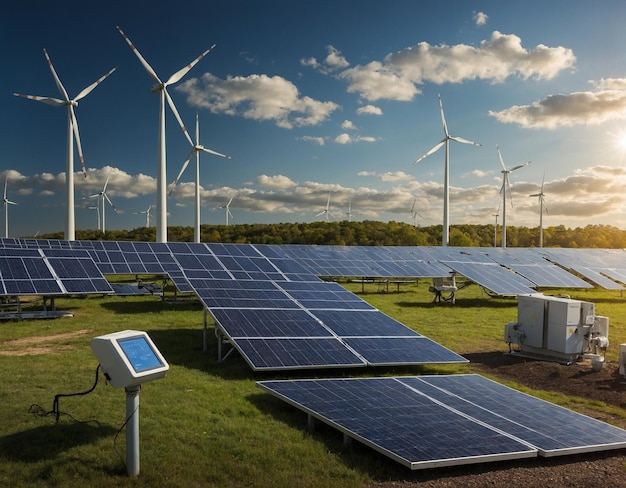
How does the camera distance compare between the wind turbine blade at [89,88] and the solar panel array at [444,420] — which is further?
the wind turbine blade at [89,88]

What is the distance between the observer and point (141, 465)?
9.55 metres

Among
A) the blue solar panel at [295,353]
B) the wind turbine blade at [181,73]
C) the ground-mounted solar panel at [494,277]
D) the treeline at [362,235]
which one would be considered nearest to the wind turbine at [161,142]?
the wind turbine blade at [181,73]

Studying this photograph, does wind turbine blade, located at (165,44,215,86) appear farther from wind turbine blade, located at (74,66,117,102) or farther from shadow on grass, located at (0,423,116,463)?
shadow on grass, located at (0,423,116,463)

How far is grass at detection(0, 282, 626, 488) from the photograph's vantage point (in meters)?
9.28

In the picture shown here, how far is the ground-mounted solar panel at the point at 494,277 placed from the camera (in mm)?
36938

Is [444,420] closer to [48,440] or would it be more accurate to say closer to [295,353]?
[295,353]

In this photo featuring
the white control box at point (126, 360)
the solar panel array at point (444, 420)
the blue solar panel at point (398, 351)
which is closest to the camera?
the white control box at point (126, 360)

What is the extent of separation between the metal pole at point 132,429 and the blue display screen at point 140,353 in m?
0.42

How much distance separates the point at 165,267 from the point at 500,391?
23.8m

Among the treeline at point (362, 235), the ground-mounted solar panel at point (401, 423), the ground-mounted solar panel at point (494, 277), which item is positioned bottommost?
the ground-mounted solar panel at point (401, 423)

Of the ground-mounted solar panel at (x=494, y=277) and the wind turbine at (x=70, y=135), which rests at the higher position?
the wind turbine at (x=70, y=135)

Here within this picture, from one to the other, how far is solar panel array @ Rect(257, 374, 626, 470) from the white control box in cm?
378

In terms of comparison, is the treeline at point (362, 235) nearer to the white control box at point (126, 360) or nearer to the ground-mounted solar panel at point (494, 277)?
the ground-mounted solar panel at point (494, 277)

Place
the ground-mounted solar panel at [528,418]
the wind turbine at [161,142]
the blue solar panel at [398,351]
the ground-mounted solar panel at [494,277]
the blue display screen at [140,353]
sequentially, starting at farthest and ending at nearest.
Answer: the wind turbine at [161,142] < the ground-mounted solar panel at [494,277] < the blue solar panel at [398,351] < the ground-mounted solar panel at [528,418] < the blue display screen at [140,353]
